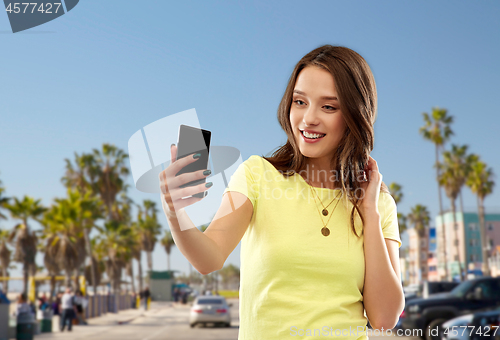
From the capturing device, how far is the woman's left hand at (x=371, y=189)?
5.32ft

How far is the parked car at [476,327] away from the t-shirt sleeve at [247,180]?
269 inches

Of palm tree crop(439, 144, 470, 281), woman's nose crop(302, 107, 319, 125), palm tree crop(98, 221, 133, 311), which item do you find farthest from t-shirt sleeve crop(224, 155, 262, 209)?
palm tree crop(98, 221, 133, 311)

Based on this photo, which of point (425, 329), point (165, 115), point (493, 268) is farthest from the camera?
point (493, 268)

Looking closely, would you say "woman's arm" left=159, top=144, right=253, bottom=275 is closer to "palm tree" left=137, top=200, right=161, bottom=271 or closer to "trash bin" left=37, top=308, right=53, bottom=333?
"trash bin" left=37, top=308, right=53, bottom=333

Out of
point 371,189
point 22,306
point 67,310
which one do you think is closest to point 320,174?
point 371,189

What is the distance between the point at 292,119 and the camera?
1.65 metres

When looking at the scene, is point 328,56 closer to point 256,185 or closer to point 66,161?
point 256,185

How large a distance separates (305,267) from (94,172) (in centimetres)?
4445

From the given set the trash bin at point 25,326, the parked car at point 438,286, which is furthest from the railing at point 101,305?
the parked car at point 438,286

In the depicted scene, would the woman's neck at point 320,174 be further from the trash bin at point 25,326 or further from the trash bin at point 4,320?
the trash bin at point 25,326

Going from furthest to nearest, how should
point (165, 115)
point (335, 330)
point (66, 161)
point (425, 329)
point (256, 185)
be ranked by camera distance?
point (66, 161) < point (425, 329) < point (256, 185) < point (335, 330) < point (165, 115)

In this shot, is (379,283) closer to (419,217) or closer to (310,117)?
(310,117)

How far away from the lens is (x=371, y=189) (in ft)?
5.43

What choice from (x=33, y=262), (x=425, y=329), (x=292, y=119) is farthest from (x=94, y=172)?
(x=292, y=119)
